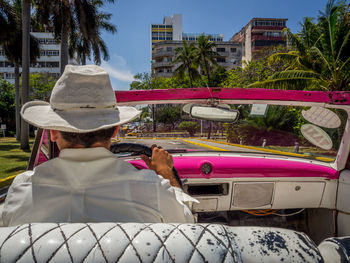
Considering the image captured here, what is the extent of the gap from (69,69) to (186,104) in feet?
3.97

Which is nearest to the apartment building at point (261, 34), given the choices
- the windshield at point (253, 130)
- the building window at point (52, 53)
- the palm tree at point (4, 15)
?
the building window at point (52, 53)

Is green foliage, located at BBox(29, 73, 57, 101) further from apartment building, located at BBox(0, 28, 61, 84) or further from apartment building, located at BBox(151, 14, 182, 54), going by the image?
apartment building, located at BBox(151, 14, 182, 54)

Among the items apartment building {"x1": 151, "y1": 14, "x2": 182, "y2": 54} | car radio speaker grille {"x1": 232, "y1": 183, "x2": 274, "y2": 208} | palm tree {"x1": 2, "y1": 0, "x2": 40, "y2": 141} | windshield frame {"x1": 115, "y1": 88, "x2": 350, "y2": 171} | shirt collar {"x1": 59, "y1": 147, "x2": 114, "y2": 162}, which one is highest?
apartment building {"x1": 151, "y1": 14, "x2": 182, "y2": 54}

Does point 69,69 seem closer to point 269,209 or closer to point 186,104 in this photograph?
point 186,104

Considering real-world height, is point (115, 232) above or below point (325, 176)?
above

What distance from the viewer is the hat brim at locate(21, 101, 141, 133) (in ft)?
3.73

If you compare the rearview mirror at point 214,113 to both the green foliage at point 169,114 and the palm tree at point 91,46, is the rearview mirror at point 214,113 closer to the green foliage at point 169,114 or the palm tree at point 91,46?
the green foliage at point 169,114

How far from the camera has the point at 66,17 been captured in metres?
14.7

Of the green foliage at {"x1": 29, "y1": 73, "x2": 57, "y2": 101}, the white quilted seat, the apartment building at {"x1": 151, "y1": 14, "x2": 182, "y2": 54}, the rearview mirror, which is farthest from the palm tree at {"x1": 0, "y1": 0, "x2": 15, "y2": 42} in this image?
the apartment building at {"x1": 151, "y1": 14, "x2": 182, "y2": 54}

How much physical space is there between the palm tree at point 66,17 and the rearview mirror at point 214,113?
14.3 m

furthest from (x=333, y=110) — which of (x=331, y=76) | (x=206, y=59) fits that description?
(x=206, y=59)

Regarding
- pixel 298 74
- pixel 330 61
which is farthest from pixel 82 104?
pixel 330 61

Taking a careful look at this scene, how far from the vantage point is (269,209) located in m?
2.96

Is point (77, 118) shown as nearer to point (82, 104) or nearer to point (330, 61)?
point (82, 104)
